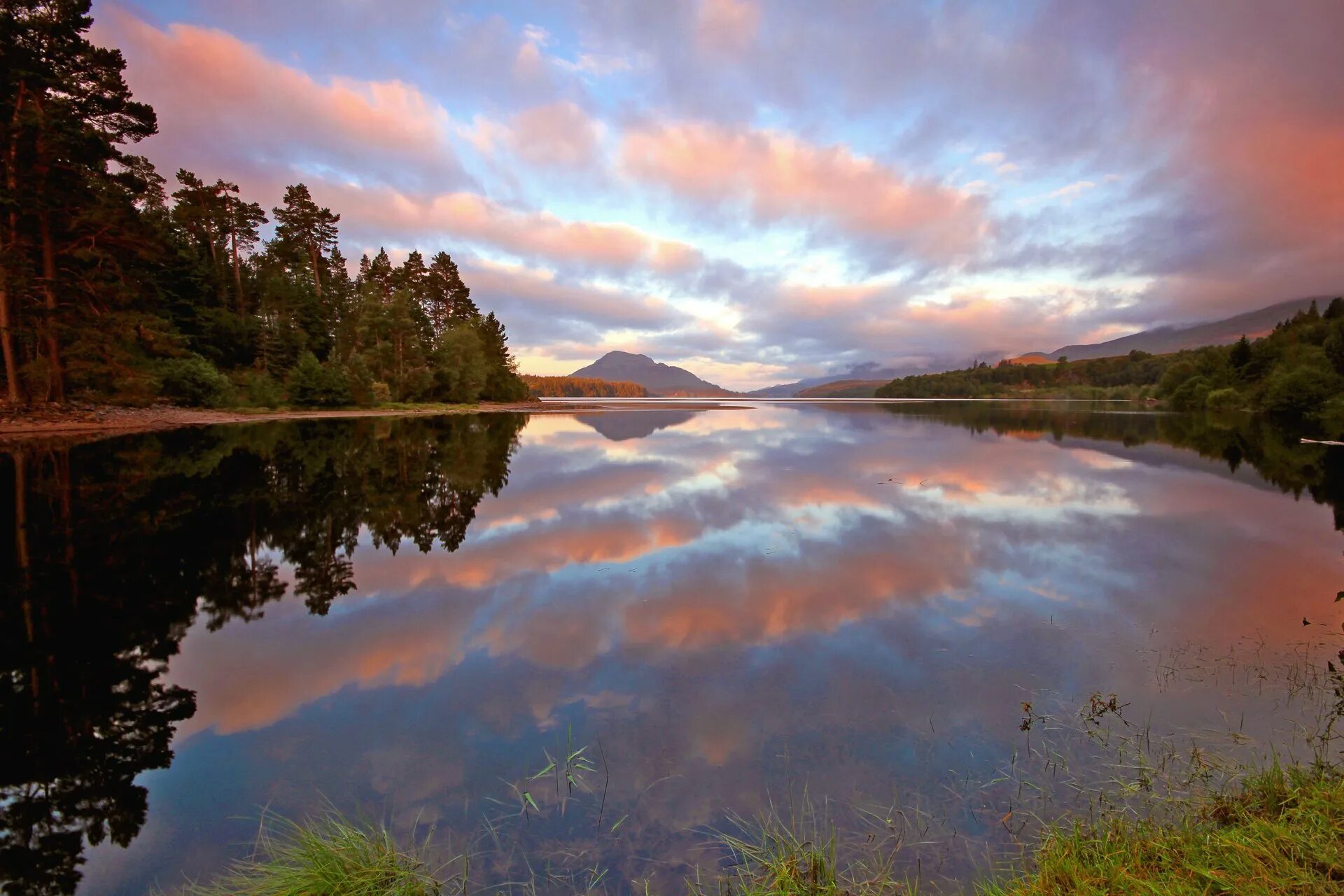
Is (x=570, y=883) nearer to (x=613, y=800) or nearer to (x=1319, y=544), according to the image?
(x=613, y=800)

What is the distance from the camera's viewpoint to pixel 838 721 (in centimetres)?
459

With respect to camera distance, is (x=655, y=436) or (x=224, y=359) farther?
(x=224, y=359)

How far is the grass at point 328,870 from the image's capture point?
289 cm

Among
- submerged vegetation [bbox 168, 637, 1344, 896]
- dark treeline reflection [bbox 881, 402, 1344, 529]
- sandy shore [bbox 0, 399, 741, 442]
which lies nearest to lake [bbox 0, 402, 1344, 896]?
submerged vegetation [bbox 168, 637, 1344, 896]

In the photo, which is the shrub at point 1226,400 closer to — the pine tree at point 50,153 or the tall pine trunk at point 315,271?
the pine tree at point 50,153

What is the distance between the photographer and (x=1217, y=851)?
2939 mm

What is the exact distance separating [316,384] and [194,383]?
9303 mm

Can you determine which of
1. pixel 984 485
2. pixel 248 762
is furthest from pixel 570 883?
pixel 984 485

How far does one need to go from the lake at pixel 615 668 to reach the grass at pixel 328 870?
20cm

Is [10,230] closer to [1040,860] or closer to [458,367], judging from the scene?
[458,367]

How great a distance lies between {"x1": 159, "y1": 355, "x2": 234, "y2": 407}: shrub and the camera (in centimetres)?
3475

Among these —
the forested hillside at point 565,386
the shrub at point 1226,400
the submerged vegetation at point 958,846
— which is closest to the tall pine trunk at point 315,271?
the submerged vegetation at point 958,846

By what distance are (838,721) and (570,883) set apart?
2648 millimetres

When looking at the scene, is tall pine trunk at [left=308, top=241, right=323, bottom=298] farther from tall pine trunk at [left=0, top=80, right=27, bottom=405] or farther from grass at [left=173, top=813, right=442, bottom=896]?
grass at [left=173, top=813, right=442, bottom=896]
